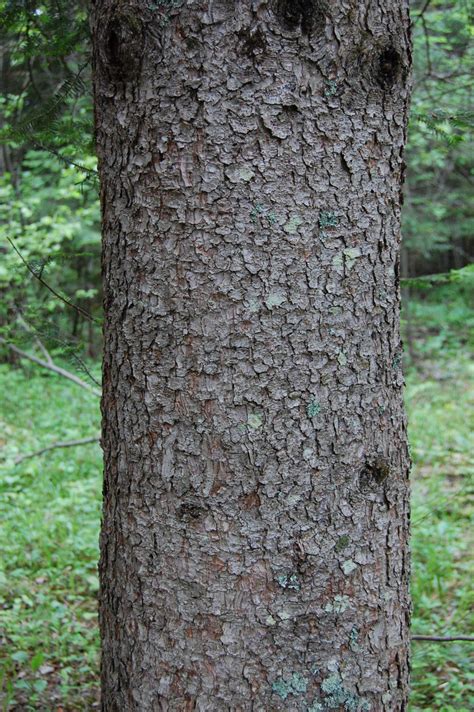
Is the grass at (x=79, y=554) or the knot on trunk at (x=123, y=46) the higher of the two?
the knot on trunk at (x=123, y=46)

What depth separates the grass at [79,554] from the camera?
3188 mm

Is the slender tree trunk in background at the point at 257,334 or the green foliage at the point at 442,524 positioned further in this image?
the green foliage at the point at 442,524

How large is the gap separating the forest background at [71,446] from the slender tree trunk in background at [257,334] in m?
0.15

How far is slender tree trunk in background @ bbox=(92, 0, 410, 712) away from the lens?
1555mm

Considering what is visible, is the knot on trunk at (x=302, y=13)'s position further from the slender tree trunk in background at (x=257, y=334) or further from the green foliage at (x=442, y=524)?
the green foliage at (x=442, y=524)

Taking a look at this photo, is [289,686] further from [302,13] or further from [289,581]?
[302,13]

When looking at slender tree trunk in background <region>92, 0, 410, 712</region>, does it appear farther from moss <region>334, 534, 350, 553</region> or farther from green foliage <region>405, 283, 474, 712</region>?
green foliage <region>405, 283, 474, 712</region>

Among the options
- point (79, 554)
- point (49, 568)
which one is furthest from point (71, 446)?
point (49, 568)

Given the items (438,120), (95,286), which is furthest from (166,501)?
(95,286)

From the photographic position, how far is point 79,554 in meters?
4.63

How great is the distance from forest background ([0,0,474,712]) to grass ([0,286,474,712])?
0.03 ft

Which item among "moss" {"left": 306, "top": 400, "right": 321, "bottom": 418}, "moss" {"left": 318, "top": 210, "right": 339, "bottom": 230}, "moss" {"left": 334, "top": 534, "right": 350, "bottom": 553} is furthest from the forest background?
"moss" {"left": 334, "top": 534, "right": 350, "bottom": 553}

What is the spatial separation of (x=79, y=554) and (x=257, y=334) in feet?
11.7

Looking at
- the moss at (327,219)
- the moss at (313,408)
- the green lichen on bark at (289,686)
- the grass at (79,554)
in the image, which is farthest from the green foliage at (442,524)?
the moss at (327,219)
